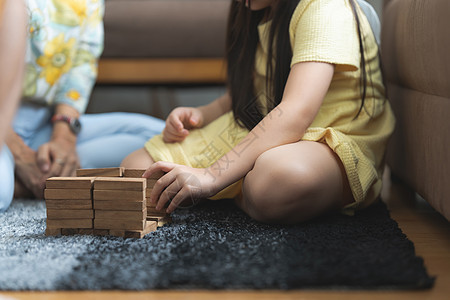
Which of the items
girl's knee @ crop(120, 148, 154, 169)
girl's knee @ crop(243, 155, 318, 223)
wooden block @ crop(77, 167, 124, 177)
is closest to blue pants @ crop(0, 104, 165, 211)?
girl's knee @ crop(120, 148, 154, 169)

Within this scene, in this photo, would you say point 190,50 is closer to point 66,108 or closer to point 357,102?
point 66,108

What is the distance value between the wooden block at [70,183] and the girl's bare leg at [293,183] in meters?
0.28

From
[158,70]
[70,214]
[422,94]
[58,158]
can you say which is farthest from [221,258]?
[158,70]

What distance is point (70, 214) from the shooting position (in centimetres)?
83

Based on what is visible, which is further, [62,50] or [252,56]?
[62,50]

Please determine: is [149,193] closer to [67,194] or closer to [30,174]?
[67,194]

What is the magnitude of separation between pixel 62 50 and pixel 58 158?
0.31 m

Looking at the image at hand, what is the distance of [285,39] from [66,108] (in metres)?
0.64

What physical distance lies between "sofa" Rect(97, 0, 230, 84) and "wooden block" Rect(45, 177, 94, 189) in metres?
1.07

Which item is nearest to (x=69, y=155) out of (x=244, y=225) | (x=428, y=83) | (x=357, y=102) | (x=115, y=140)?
(x=115, y=140)

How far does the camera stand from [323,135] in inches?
37.6

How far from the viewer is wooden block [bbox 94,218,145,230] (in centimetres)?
81

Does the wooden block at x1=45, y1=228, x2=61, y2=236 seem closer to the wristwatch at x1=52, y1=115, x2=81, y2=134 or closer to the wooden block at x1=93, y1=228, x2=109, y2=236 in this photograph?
the wooden block at x1=93, y1=228, x2=109, y2=236

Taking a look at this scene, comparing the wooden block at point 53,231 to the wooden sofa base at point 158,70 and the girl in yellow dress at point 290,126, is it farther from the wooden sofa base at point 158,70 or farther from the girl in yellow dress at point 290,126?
the wooden sofa base at point 158,70
